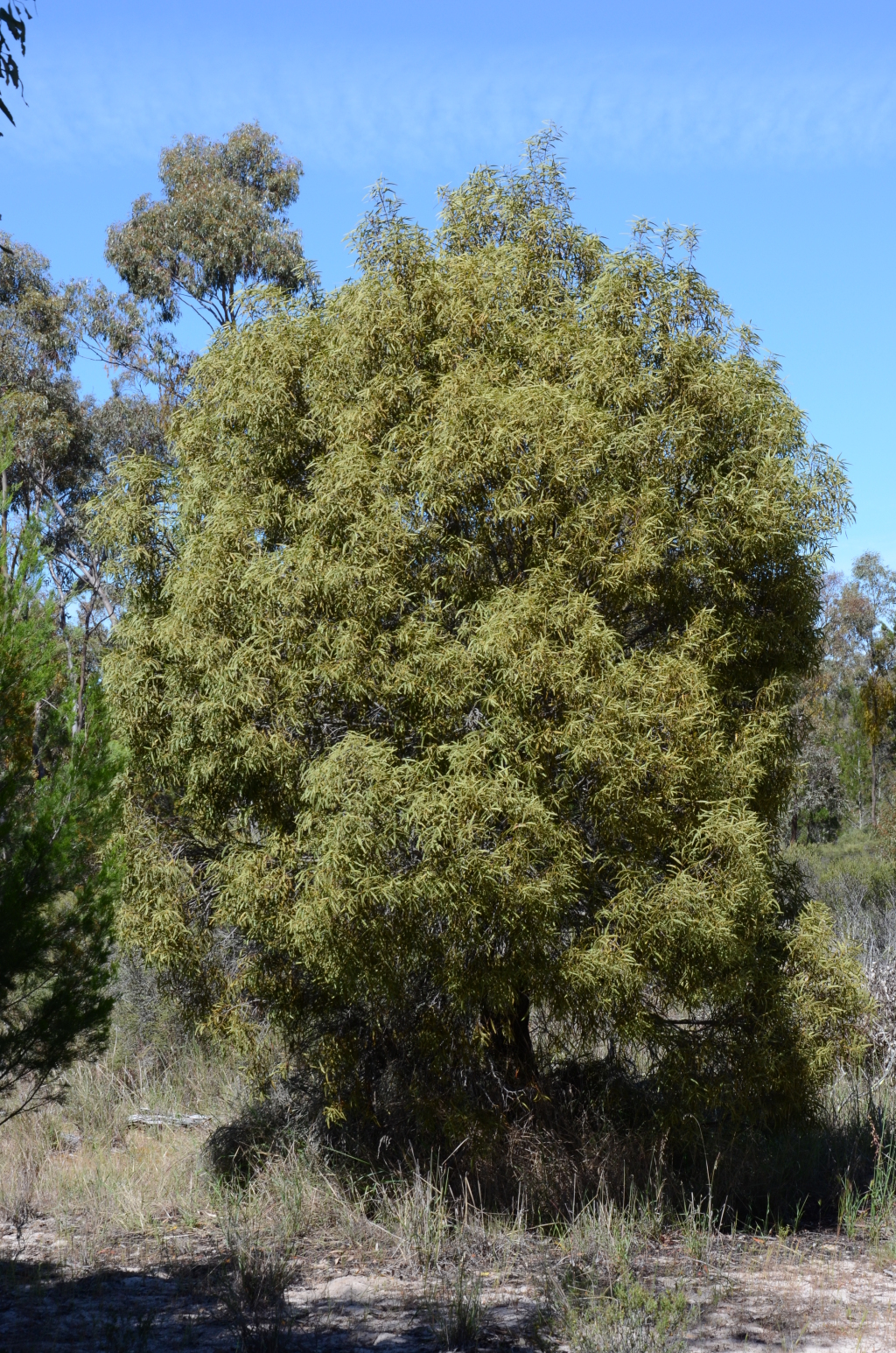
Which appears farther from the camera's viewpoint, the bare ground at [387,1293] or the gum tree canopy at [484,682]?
the gum tree canopy at [484,682]

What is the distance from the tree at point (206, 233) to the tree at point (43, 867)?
584 inches

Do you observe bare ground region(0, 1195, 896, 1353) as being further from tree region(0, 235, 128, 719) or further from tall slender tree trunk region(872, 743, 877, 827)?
tall slender tree trunk region(872, 743, 877, 827)

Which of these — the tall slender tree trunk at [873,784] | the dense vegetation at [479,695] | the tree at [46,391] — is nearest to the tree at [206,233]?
the tree at [46,391]

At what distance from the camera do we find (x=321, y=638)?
21.4ft

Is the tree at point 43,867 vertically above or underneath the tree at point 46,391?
underneath

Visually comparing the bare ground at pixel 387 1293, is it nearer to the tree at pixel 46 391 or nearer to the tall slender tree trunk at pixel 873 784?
the tree at pixel 46 391

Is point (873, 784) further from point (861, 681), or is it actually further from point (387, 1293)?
point (387, 1293)

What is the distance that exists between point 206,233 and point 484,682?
16.3m

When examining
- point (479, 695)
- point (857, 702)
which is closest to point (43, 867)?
point (479, 695)

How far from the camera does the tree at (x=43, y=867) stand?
6004 millimetres

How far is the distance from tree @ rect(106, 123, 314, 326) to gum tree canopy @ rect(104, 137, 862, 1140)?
42.9ft

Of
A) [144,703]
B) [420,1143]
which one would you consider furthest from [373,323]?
[420,1143]

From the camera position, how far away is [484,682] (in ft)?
20.6

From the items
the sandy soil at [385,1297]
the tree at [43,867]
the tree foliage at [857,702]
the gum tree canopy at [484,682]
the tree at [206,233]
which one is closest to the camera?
the sandy soil at [385,1297]
